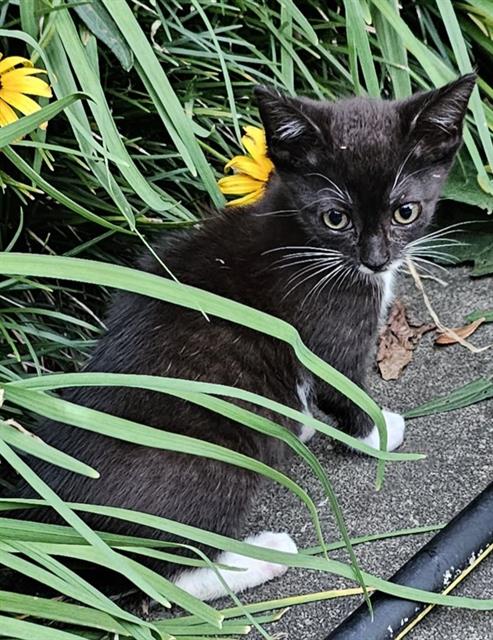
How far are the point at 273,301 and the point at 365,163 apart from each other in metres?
0.31

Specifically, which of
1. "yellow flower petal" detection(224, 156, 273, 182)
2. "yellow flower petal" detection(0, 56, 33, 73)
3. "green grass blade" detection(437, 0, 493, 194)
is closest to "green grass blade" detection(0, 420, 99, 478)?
"yellow flower petal" detection(0, 56, 33, 73)

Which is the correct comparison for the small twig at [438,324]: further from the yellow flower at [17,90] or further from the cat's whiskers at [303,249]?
the yellow flower at [17,90]

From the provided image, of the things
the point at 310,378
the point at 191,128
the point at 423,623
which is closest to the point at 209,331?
the point at 310,378

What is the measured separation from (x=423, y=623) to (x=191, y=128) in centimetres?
95

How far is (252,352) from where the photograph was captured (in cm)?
182

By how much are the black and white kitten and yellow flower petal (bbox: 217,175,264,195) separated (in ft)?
0.37

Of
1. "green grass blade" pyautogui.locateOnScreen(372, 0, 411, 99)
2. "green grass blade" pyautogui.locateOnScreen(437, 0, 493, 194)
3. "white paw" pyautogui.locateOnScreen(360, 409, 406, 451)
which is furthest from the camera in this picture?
"green grass blade" pyautogui.locateOnScreen(372, 0, 411, 99)

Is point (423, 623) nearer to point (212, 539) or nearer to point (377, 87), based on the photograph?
point (212, 539)

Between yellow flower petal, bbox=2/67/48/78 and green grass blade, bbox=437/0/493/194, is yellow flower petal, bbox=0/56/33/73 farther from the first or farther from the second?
green grass blade, bbox=437/0/493/194

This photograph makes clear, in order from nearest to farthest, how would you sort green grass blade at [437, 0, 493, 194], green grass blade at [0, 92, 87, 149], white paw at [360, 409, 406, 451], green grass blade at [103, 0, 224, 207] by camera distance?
green grass blade at [0, 92, 87, 149]
green grass blade at [103, 0, 224, 207]
white paw at [360, 409, 406, 451]
green grass blade at [437, 0, 493, 194]

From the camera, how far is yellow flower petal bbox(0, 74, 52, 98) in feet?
5.64

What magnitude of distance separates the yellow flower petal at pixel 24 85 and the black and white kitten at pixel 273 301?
0.37 metres

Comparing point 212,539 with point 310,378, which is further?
point 310,378

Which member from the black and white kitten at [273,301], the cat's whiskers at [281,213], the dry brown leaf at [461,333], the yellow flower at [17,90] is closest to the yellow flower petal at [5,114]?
the yellow flower at [17,90]
